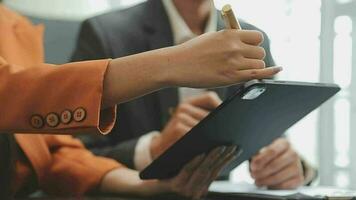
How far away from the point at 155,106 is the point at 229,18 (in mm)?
365

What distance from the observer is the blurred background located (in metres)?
0.66

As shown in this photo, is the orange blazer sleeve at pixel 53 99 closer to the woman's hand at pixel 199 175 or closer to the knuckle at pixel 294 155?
the woman's hand at pixel 199 175

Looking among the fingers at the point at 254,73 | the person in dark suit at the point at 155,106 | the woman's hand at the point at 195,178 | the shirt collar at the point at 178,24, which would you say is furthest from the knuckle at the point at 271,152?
the fingers at the point at 254,73

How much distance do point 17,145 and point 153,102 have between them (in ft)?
0.61

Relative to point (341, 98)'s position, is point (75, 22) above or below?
above

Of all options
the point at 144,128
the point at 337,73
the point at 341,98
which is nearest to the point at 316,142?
the point at 341,98

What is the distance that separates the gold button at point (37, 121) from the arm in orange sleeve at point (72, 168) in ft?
0.87

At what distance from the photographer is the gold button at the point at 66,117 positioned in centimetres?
46

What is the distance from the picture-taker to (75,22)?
1168 millimetres

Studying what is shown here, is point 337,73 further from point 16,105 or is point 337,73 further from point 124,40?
point 16,105

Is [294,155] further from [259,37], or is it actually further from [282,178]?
[259,37]

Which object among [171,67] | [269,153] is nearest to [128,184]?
[269,153]

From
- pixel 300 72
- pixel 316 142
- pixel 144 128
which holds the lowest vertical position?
pixel 316 142

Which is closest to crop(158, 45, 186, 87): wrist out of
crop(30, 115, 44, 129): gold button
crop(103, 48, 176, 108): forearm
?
crop(103, 48, 176, 108): forearm
